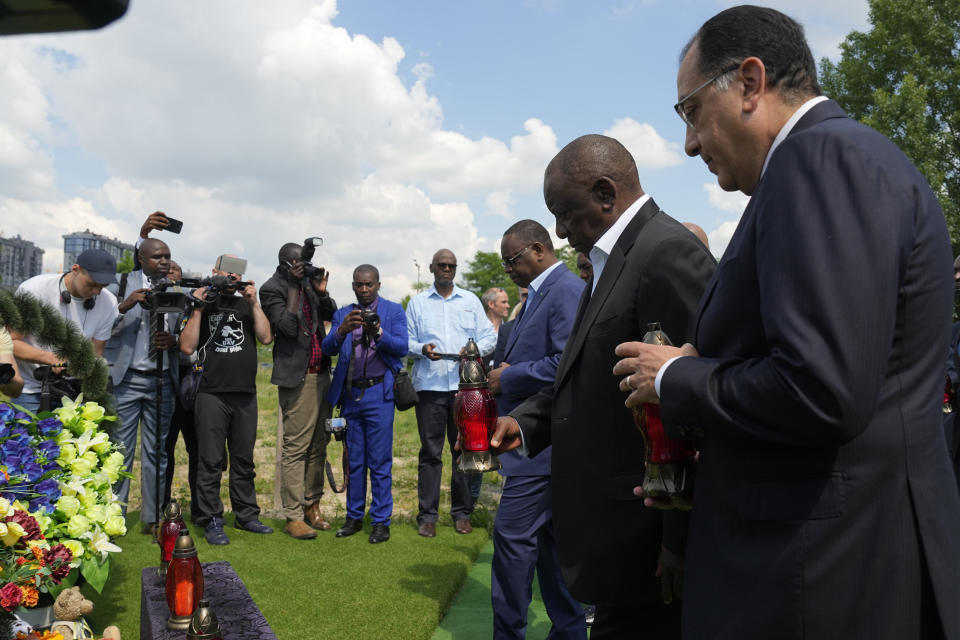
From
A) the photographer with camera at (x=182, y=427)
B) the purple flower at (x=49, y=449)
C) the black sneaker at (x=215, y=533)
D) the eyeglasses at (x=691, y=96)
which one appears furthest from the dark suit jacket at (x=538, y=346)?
the photographer with camera at (x=182, y=427)

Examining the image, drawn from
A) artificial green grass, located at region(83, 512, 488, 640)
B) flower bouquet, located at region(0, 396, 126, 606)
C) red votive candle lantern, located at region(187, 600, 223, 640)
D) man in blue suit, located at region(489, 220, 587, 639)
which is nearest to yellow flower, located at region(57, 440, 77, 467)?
flower bouquet, located at region(0, 396, 126, 606)

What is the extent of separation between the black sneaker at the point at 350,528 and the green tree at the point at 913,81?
752 inches

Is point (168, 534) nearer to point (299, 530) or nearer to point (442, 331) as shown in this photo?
point (299, 530)

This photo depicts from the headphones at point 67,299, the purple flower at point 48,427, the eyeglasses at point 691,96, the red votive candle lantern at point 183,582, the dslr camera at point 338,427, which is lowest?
the red votive candle lantern at point 183,582

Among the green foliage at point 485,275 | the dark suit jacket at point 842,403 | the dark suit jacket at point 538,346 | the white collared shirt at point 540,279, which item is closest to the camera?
the dark suit jacket at point 842,403

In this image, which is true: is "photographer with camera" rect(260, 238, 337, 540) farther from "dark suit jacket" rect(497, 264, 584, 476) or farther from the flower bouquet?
the flower bouquet

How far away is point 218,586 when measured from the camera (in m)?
3.55

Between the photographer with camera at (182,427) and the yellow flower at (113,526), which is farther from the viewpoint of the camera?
the photographer with camera at (182,427)

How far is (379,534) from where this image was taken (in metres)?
6.38

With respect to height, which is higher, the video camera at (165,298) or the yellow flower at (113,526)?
the video camera at (165,298)

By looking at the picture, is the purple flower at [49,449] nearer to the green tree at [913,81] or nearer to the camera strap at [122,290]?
the camera strap at [122,290]

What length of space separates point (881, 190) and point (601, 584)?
4.73 feet

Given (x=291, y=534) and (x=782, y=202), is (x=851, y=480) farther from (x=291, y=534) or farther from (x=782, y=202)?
(x=291, y=534)

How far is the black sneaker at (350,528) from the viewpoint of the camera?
21.4 ft
